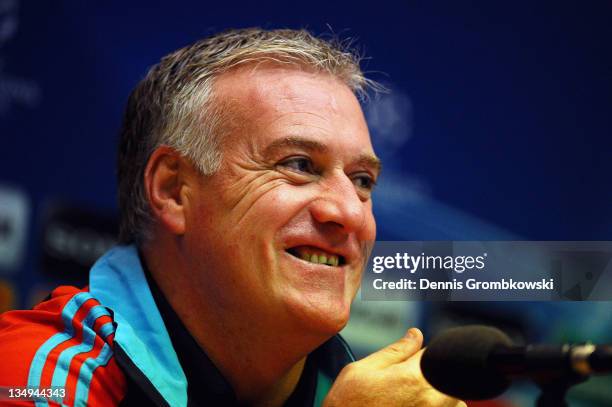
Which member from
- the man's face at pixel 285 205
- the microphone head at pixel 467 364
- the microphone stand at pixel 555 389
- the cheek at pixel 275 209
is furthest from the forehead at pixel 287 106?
the microphone stand at pixel 555 389

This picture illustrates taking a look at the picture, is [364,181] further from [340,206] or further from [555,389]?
[555,389]

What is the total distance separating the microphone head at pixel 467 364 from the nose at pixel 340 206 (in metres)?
0.54

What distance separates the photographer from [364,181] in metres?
1.71

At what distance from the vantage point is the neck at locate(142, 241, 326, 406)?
1.58 m

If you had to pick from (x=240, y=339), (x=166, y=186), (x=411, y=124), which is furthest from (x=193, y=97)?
(x=411, y=124)

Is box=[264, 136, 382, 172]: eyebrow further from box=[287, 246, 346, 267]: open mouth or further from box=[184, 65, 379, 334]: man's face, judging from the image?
box=[287, 246, 346, 267]: open mouth

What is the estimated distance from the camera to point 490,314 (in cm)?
212

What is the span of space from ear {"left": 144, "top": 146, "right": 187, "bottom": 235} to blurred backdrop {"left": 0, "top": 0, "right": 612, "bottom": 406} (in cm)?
64

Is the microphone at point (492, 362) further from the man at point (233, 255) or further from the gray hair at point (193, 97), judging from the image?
the gray hair at point (193, 97)

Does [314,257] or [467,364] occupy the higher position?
[314,257]

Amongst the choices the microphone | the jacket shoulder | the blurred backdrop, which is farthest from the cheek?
the blurred backdrop

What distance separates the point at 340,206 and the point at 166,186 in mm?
369

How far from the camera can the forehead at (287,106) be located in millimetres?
1619

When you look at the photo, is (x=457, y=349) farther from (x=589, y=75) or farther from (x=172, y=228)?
(x=589, y=75)
